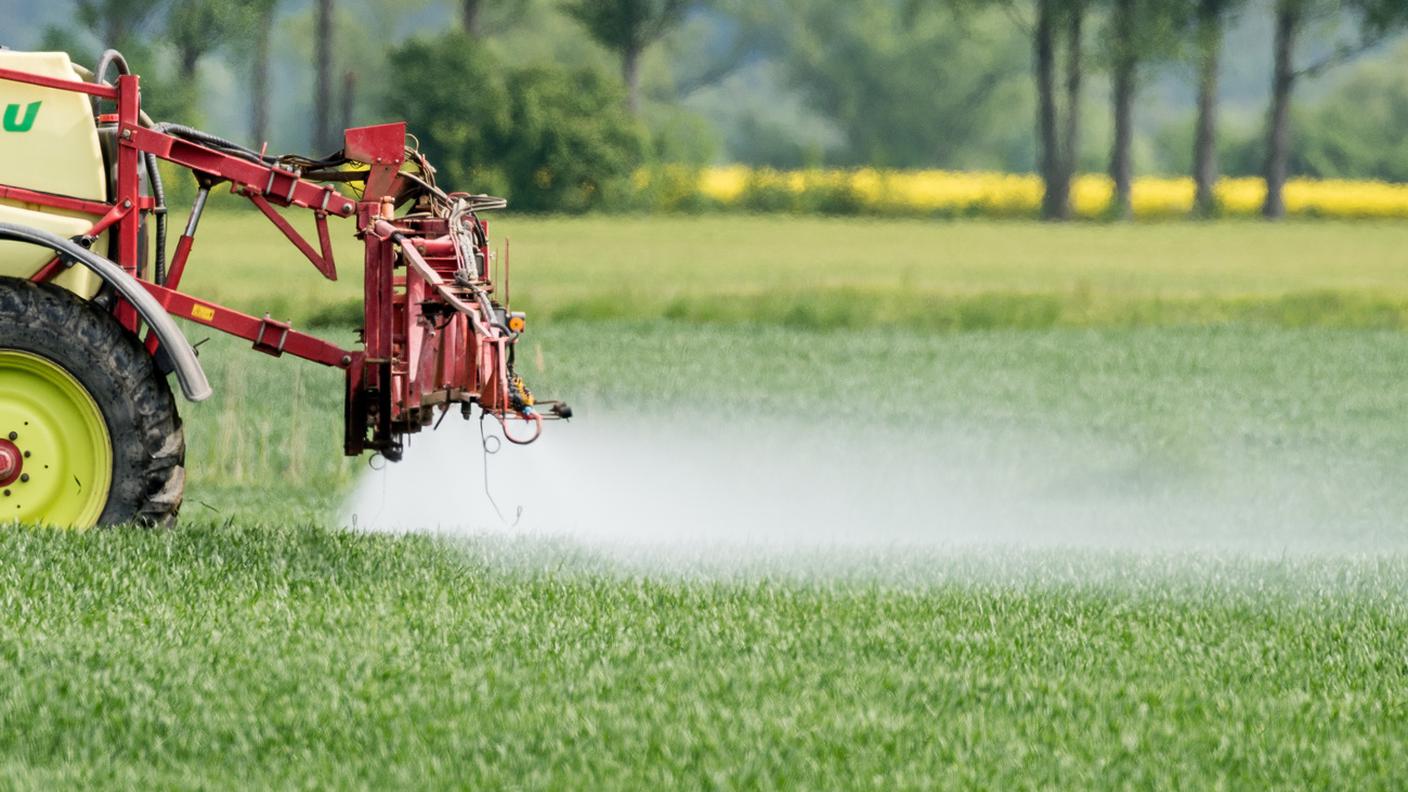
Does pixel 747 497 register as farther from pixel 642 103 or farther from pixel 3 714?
pixel 642 103

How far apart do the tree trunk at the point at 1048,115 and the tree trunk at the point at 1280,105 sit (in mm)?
6390

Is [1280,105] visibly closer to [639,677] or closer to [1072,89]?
[1072,89]

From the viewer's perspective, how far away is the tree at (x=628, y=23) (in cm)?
4072

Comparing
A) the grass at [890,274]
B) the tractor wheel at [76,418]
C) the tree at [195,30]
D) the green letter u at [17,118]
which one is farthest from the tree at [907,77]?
the tractor wheel at [76,418]

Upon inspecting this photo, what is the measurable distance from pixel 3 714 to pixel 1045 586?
4.54 m

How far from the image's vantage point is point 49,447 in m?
8.77

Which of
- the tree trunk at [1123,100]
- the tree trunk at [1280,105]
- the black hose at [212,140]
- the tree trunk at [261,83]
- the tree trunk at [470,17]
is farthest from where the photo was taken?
the tree trunk at [1280,105]

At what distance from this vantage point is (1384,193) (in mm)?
49781

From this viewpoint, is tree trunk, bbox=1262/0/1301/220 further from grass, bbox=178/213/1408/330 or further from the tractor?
the tractor

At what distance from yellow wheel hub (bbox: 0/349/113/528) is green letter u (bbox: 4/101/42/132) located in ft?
3.31

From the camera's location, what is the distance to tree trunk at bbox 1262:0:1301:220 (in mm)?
47719

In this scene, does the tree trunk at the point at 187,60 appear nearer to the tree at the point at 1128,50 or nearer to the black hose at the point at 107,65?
the tree at the point at 1128,50

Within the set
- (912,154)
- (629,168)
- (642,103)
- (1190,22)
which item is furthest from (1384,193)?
(629,168)

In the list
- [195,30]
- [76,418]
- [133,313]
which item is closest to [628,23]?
[195,30]
